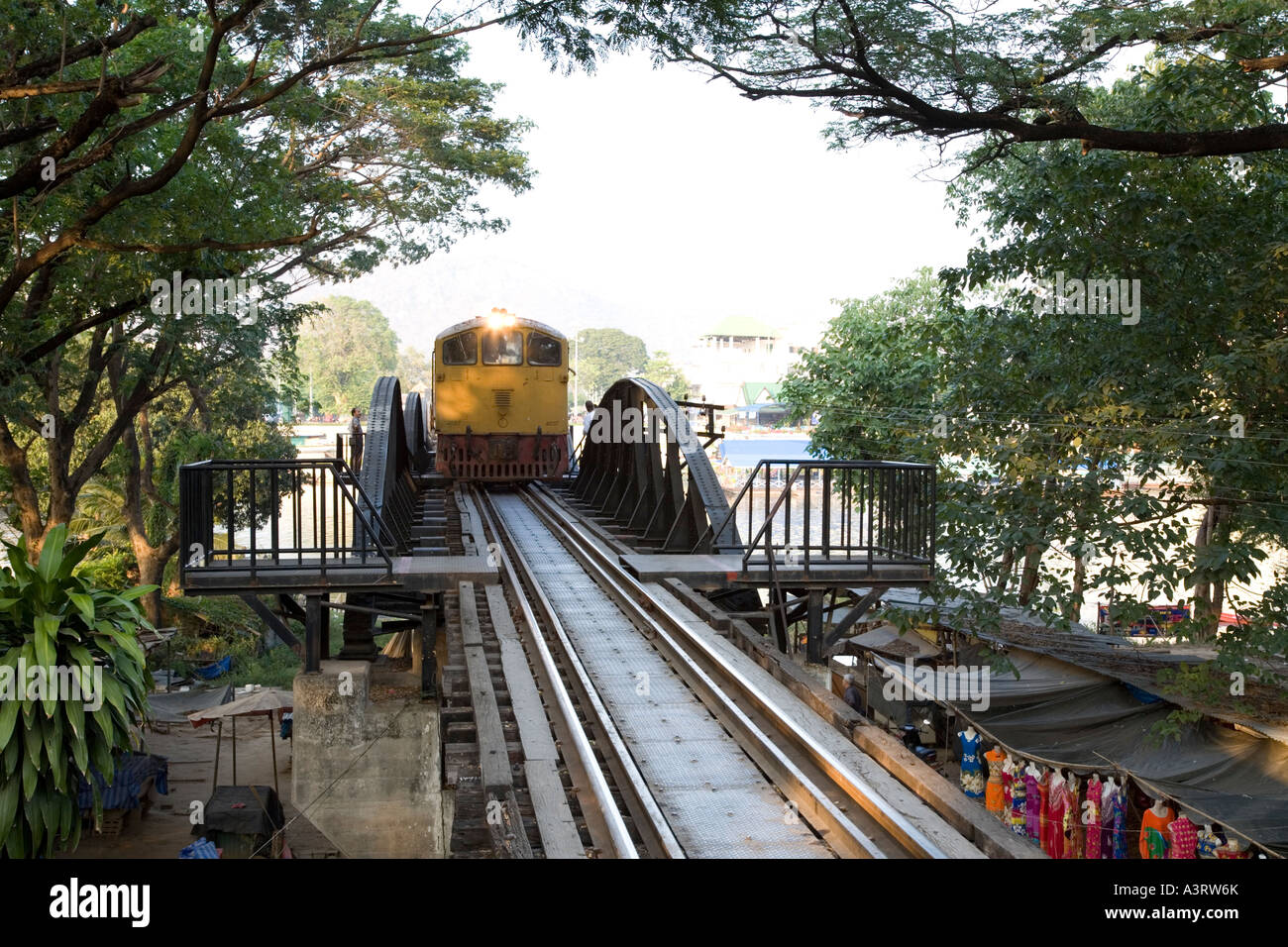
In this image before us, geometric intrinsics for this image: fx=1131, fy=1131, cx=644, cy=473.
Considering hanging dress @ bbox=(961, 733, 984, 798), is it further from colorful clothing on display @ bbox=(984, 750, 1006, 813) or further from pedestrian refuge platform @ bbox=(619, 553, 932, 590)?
pedestrian refuge platform @ bbox=(619, 553, 932, 590)

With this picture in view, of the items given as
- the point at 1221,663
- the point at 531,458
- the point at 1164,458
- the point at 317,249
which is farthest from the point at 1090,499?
the point at 317,249

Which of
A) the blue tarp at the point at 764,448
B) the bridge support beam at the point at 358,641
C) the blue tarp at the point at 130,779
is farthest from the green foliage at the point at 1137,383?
the blue tarp at the point at 764,448

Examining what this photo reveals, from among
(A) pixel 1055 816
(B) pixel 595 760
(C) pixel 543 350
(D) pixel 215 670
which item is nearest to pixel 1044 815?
(A) pixel 1055 816

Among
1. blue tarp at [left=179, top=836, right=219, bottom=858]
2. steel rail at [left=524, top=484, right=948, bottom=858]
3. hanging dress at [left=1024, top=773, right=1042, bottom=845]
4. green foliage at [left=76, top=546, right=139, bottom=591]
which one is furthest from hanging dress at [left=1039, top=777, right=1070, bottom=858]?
green foliage at [left=76, top=546, right=139, bottom=591]

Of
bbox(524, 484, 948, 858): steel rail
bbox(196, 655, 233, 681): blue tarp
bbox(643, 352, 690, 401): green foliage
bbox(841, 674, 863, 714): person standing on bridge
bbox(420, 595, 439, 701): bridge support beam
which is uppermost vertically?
bbox(643, 352, 690, 401): green foliage

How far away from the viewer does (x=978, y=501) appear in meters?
14.8

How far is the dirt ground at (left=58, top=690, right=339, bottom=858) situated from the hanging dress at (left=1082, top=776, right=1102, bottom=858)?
27.0 feet

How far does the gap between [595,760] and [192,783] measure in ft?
50.6

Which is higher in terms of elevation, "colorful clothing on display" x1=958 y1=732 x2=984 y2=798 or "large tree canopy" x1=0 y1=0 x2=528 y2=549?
"large tree canopy" x1=0 y1=0 x2=528 y2=549

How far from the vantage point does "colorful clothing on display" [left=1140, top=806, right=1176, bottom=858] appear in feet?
35.7

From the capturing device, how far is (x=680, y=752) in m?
6.62

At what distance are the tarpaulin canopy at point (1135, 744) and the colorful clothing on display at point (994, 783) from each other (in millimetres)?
320

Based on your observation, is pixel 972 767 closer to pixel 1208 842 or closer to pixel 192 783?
pixel 1208 842
